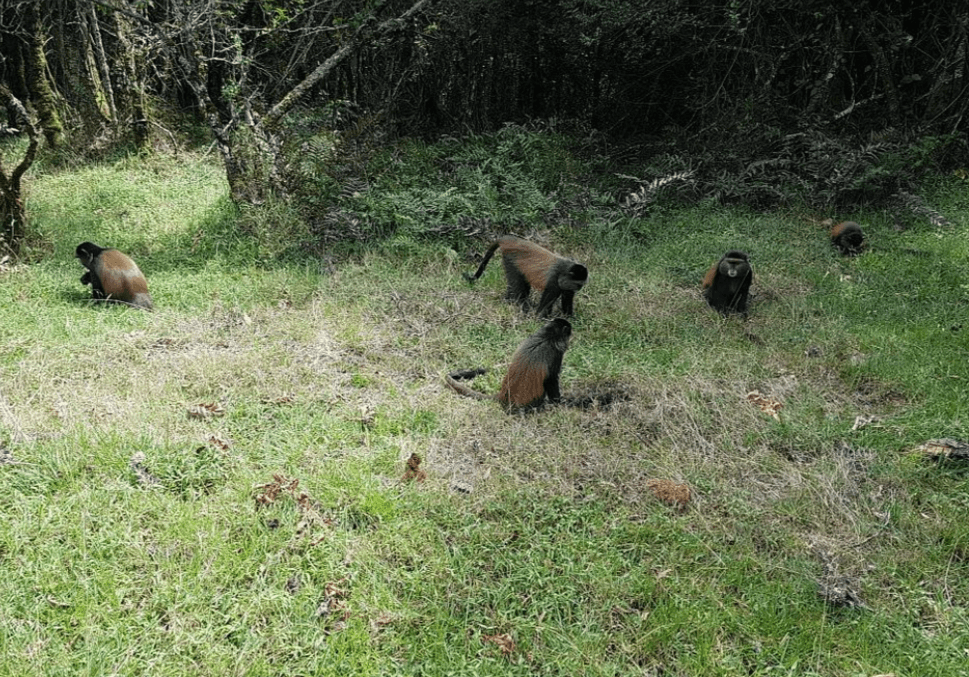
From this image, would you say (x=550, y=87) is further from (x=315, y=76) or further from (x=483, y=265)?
(x=483, y=265)

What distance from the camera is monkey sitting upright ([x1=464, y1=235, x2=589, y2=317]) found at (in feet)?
24.7

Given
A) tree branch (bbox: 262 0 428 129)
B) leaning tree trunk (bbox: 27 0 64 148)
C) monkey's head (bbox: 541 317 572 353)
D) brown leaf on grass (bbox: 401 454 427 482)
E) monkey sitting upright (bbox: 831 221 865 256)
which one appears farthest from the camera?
leaning tree trunk (bbox: 27 0 64 148)

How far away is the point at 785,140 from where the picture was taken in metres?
12.9

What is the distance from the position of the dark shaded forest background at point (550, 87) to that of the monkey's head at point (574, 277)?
480cm

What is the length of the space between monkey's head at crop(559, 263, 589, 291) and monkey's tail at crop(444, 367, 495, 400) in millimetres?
1722

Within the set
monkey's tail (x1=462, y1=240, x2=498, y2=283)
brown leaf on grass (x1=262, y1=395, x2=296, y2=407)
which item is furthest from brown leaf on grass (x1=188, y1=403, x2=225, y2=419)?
monkey's tail (x1=462, y1=240, x2=498, y2=283)

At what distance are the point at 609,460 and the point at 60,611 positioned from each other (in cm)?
347

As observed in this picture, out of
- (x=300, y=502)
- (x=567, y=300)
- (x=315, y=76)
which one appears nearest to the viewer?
(x=300, y=502)

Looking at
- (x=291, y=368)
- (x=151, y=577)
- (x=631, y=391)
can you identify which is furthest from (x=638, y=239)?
(x=151, y=577)

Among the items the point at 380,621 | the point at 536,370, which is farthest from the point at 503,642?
the point at 536,370

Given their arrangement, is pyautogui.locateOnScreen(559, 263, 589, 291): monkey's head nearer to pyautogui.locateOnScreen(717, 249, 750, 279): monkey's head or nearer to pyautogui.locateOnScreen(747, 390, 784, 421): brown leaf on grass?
pyautogui.locateOnScreen(717, 249, 750, 279): monkey's head

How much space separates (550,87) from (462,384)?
12.8 m

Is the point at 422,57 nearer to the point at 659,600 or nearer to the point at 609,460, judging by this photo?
the point at 609,460

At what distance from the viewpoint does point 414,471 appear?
4691mm
